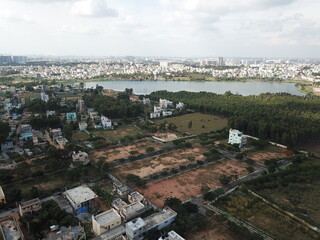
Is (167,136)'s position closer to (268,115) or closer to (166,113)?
(166,113)

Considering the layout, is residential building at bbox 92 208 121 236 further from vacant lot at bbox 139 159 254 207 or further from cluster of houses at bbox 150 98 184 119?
cluster of houses at bbox 150 98 184 119

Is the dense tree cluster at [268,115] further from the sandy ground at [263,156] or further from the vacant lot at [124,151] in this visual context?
the vacant lot at [124,151]

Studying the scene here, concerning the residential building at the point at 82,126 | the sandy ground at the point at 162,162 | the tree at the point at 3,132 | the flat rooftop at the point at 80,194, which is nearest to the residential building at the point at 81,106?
the residential building at the point at 82,126

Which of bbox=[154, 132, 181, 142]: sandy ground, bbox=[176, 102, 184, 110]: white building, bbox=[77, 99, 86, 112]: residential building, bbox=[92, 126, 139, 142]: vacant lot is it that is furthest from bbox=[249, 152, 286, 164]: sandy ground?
bbox=[77, 99, 86, 112]: residential building

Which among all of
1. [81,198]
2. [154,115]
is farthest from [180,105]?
[81,198]

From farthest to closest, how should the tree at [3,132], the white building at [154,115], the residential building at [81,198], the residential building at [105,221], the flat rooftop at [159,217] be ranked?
1. the white building at [154,115]
2. the tree at [3,132]
3. the residential building at [81,198]
4. the flat rooftop at [159,217]
5. the residential building at [105,221]

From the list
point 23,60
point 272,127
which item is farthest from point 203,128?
point 23,60
